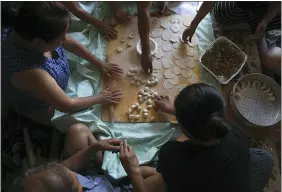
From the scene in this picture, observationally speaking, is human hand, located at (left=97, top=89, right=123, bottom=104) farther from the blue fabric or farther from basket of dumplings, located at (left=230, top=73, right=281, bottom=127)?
basket of dumplings, located at (left=230, top=73, right=281, bottom=127)

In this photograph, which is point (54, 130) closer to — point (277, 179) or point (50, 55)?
point (50, 55)

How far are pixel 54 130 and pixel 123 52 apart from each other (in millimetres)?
395

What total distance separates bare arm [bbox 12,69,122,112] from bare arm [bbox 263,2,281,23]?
0.74 m

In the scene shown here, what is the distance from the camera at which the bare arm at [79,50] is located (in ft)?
4.12

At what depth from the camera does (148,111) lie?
128 centimetres

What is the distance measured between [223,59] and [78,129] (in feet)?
2.04

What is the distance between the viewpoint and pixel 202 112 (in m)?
0.82

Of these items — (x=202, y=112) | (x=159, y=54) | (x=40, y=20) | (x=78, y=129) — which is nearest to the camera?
(x=202, y=112)

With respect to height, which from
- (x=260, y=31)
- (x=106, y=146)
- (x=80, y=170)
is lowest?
(x=80, y=170)

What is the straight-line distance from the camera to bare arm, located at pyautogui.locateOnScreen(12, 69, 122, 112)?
1024mm

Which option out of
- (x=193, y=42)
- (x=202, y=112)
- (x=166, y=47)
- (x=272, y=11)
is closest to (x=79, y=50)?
(x=166, y=47)

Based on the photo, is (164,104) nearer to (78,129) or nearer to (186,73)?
(186,73)

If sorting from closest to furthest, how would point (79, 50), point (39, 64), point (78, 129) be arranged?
point (39, 64), point (78, 129), point (79, 50)

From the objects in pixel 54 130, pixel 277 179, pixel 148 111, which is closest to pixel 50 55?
pixel 54 130
